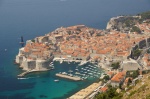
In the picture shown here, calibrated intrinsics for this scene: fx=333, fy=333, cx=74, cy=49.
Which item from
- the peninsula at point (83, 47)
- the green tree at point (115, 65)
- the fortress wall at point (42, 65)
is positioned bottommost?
the green tree at point (115, 65)

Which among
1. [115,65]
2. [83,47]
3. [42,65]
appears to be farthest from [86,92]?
[83,47]

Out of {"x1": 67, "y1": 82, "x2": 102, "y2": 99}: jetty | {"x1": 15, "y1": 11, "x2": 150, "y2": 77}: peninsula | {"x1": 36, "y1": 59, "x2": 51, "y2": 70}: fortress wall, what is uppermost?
{"x1": 15, "y1": 11, "x2": 150, "y2": 77}: peninsula

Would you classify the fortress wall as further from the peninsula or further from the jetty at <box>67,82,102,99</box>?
the jetty at <box>67,82,102,99</box>

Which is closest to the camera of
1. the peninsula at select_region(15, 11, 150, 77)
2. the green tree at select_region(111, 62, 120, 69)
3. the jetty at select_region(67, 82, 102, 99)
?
the jetty at select_region(67, 82, 102, 99)

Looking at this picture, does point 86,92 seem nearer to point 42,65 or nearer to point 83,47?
point 42,65

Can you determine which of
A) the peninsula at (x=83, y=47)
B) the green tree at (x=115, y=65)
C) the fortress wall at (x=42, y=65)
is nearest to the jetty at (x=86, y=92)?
the green tree at (x=115, y=65)

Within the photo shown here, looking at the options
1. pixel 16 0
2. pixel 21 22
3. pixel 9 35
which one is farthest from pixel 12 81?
pixel 16 0

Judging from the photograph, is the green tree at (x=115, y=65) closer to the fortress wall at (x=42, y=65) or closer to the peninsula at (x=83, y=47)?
the peninsula at (x=83, y=47)

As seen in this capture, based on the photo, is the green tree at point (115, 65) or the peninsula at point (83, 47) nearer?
the green tree at point (115, 65)

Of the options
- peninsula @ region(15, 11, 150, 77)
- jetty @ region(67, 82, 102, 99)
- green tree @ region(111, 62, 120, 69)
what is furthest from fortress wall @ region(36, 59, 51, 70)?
jetty @ region(67, 82, 102, 99)

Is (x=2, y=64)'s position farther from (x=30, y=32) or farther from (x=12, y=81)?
(x=30, y=32)

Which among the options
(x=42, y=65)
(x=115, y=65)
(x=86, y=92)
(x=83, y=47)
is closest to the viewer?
(x=86, y=92)
